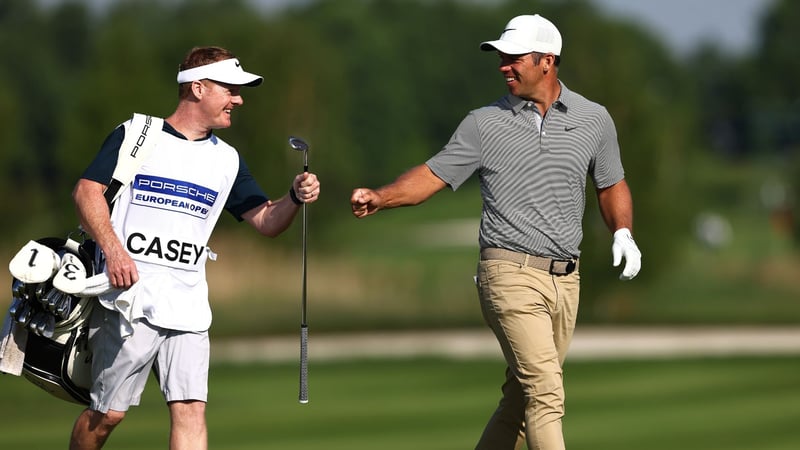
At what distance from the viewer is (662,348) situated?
2386cm

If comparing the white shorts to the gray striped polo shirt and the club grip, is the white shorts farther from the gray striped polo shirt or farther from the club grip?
the gray striped polo shirt

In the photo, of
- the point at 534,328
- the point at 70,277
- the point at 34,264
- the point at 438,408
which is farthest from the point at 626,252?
the point at 438,408

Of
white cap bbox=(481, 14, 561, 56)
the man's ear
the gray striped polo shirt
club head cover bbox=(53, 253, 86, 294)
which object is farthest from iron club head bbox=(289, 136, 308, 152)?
club head cover bbox=(53, 253, 86, 294)

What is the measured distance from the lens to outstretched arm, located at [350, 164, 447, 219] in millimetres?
6621

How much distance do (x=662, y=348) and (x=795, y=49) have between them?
94.4 metres

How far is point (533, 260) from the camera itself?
22.3 feet

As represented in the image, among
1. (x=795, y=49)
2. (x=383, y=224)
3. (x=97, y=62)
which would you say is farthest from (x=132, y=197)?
(x=795, y=49)

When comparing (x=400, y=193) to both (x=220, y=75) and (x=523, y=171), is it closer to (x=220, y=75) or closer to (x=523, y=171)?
(x=523, y=171)

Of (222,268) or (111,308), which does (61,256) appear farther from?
(222,268)

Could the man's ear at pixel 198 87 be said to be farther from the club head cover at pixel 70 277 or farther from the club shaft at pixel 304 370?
the club shaft at pixel 304 370

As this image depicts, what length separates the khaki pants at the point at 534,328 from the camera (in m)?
6.68

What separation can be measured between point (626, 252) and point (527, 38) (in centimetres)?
108

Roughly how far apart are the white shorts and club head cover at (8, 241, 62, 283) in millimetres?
404

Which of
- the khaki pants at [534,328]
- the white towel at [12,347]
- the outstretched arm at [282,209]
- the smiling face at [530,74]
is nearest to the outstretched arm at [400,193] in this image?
the outstretched arm at [282,209]
